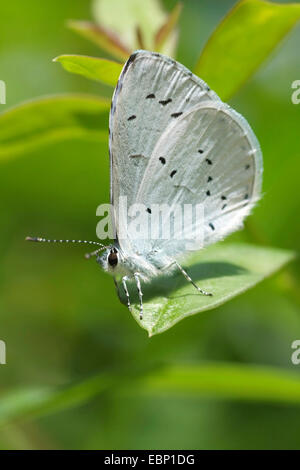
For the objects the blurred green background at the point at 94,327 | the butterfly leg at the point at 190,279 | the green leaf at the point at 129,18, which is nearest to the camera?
the butterfly leg at the point at 190,279

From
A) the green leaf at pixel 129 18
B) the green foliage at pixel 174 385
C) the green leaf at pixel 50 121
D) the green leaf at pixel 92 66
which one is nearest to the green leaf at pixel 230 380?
the green foliage at pixel 174 385

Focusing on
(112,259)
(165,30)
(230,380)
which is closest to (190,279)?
(112,259)

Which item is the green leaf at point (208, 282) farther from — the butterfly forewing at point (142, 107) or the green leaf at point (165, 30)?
the green leaf at point (165, 30)

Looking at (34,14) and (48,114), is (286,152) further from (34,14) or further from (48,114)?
(34,14)

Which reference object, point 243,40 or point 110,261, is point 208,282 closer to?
point 110,261

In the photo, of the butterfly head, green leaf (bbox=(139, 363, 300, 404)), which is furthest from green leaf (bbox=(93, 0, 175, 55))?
green leaf (bbox=(139, 363, 300, 404))

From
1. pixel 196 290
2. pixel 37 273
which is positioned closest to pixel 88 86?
pixel 37 273
